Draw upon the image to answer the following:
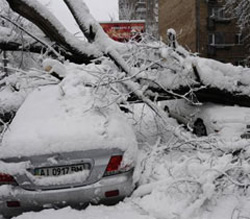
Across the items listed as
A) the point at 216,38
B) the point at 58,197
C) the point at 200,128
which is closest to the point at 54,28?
the point at 200,128

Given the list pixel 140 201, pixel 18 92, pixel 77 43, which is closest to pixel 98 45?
pixel 77 43

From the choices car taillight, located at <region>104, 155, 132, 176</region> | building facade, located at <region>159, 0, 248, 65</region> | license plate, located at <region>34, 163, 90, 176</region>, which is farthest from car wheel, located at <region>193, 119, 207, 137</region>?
building facade, located at <region>159, 0, 248, 65</region>

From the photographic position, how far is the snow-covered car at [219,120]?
613 cm

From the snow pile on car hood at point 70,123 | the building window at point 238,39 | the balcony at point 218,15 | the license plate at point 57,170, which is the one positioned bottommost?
the license plate at point 57,170

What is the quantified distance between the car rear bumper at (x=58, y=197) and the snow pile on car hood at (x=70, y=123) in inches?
14.9

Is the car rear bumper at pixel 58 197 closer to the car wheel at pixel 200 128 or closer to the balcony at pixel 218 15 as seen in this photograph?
the car wheel at pixel 200 128

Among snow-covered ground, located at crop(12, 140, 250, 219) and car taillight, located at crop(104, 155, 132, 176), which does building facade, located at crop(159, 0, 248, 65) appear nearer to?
snow-covered ground, located at crop(12, 140, 250, 219)

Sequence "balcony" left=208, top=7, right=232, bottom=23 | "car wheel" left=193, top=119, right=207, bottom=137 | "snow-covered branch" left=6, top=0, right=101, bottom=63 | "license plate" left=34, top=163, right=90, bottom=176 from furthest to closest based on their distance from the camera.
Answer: "balcony" left=208, top=7, right=232, bottom=23, "car wheel" left=193, top=119, right=207, bottom=137, "snow-covered branch" left=6, top=0, right=101, bottom=63, "license plate" left=34, top=163, right=90, bottom=176

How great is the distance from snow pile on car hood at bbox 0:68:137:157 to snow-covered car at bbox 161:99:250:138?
2.60 m

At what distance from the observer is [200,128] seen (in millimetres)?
7312

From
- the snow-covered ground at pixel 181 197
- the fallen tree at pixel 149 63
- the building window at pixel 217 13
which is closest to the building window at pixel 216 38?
the building window at pixel 217 13

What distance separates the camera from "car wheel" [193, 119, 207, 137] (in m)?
7.12

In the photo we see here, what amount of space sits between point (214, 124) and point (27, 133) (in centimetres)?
453

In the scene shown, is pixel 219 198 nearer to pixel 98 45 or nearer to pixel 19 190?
pixel 19 190
